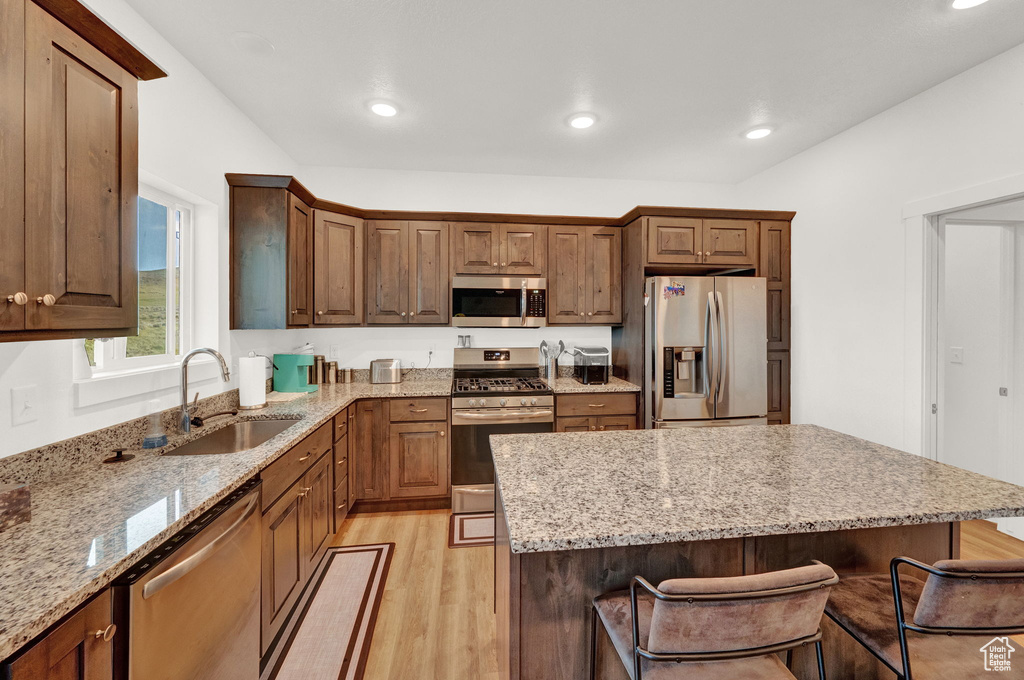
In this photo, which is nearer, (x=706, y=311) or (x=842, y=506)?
(x=842, y=506)

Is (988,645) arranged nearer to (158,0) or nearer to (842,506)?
(842,506)

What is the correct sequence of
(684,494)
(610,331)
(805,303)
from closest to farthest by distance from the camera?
(684,494) < (805,303) < (610,331)

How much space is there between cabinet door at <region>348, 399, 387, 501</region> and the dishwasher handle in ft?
5.02

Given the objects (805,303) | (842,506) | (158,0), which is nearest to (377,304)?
(158,0)

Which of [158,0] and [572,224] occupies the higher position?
[158,0]

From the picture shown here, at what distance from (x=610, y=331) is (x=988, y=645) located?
3015 millimetres

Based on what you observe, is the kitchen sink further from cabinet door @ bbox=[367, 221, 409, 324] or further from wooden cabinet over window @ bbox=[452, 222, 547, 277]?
wooden cabinet over window @ bbox=[452, 222, 547, 277]

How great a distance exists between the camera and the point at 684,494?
123cm

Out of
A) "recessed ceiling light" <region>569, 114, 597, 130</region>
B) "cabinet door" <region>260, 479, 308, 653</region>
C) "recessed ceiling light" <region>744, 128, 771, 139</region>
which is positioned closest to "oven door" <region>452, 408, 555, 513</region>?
"cabinet door" <region>260, 479, 308, 653</region>

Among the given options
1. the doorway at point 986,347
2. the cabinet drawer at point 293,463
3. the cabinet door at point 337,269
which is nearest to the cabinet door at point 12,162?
the cabinet drawer at point 293,463

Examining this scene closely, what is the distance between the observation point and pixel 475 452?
3166 mm

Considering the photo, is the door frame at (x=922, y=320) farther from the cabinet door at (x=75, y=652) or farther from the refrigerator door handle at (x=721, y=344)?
the cabinet door at (x=75, y=652)

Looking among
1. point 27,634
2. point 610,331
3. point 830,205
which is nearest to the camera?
point 27,634
